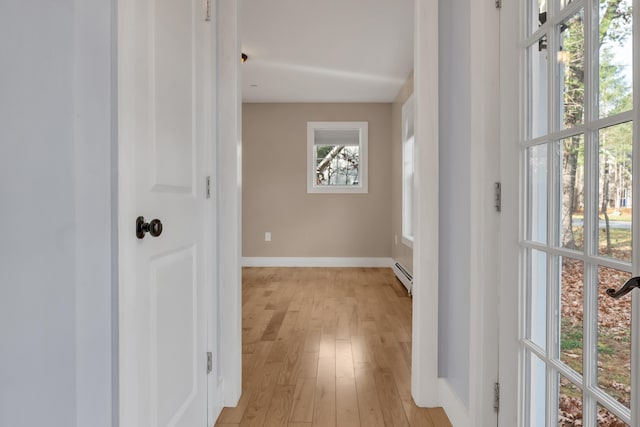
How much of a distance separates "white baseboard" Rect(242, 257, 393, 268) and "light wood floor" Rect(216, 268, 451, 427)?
141 centimetres

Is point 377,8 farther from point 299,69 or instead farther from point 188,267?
point 188,267

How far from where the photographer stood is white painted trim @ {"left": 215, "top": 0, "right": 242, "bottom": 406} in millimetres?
1863

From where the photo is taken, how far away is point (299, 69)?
15.3 ft

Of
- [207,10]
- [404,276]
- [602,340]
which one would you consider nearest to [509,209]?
[602,340]

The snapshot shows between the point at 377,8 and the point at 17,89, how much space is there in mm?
2976

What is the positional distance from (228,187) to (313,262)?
4.36 metres

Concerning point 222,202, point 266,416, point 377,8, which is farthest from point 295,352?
point 377,8

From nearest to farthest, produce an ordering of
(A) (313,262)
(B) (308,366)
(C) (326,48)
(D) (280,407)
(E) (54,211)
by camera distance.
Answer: (E) (54,211)
(D) (280,407)
(B) (308,366)
(C) (326,48)
(A) (313,262)

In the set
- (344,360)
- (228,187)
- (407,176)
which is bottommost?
(344,360)

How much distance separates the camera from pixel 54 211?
0.84m

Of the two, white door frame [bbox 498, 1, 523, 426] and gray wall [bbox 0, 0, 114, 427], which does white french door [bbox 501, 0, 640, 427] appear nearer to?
white door frame [bbox 498, 1, 523, 426]

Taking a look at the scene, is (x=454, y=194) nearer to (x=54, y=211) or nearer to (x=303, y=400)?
(x=303, y=400)

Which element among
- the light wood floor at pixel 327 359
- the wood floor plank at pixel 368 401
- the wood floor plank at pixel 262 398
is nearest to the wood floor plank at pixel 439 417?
the light wood floor at pixel 327 359

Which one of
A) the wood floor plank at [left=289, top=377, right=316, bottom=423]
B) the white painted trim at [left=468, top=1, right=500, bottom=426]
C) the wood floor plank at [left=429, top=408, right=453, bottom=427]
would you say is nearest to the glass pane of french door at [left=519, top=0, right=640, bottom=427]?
the white painted trim at [left=468, top=1, right=500, bottom=426]
